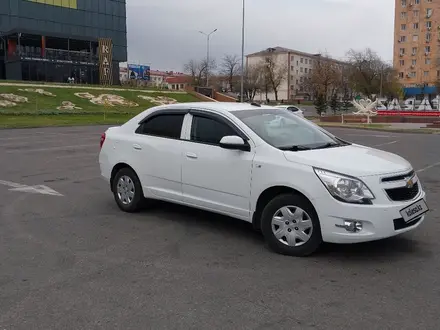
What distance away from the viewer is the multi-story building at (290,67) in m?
122

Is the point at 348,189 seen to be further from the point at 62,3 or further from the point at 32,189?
the point at 62,3

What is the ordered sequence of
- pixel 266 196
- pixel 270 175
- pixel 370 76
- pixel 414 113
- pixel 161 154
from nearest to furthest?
pixel 270 175 < pixel 266 196 < pixel 161 154 < pixel 414 113 < pixel 370 76

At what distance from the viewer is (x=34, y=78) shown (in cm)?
5459

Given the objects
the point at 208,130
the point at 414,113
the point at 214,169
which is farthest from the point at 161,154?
the point at 414,113

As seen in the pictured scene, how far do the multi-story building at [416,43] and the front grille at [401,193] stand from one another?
322ft

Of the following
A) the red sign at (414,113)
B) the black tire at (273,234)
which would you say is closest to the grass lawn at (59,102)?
the red sign at (414,113)

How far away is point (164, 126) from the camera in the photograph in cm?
648

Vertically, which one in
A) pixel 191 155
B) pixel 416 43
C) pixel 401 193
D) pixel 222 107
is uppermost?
pixel 416 43

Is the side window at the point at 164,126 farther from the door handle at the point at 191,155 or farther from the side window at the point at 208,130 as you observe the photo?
the door handle at the point at 191,155

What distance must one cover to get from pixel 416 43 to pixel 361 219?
108179 millimetres

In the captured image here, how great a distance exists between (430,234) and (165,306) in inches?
143

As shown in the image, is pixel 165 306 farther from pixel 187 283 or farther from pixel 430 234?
pixel 430 234

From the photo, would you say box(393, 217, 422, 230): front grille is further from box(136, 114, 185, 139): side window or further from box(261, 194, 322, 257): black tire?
box(136, 114, 185, 139): side window

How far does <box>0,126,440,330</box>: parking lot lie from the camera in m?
3.56
